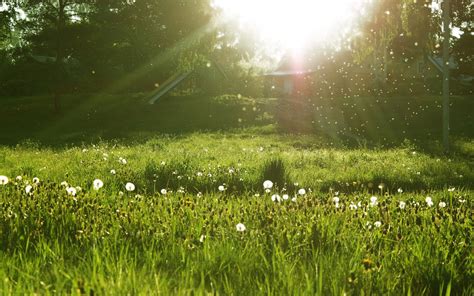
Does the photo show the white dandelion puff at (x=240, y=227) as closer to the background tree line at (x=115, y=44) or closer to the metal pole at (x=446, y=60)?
the metal pole at (x=446, y=60)

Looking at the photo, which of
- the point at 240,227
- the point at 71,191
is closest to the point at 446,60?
the point at 71,191

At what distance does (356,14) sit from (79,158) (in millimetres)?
7849

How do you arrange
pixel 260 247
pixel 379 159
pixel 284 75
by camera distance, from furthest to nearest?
pixel 284 75
pixel 379 159
pixel 260 247

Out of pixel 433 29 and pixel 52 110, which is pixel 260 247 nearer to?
pixel 433 29

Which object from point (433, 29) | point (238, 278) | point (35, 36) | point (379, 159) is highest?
point (35, 36)

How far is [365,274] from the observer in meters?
3.03

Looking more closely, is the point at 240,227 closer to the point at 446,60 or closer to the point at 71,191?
the point at 71,191

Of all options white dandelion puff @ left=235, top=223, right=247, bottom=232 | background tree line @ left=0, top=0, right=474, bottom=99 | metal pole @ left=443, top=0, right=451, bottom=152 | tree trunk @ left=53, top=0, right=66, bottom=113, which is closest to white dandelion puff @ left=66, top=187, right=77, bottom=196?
white dandelion puff @ left=235, top=223, right=247, bottom=232

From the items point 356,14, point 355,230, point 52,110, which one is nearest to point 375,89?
point 52,110

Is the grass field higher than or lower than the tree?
lower

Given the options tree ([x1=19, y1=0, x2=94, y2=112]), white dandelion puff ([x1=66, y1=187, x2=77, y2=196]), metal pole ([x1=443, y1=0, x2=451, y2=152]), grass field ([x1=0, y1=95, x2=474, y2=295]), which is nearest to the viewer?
grass field ([x1=0, y1=95, x2=474, y2=295])

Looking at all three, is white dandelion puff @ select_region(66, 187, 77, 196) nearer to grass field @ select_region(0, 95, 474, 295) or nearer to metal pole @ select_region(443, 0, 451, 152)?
grass field @ select_region(0, 95, 474, 295)

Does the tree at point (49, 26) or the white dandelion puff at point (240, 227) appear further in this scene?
the tree at point (49, 26)

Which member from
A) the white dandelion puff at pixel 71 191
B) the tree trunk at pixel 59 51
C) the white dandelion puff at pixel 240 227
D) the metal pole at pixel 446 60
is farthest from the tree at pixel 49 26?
the white dandelion puff at pixel 240 227
